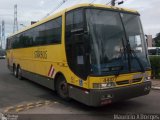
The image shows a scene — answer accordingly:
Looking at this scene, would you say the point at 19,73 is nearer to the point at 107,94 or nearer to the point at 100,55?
the point at 100,55

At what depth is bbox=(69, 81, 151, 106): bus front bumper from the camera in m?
7.58

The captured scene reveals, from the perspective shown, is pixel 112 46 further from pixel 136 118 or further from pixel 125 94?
pixel 136 118

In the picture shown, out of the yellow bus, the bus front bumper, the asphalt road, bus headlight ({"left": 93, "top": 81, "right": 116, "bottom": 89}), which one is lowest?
the asphalt road

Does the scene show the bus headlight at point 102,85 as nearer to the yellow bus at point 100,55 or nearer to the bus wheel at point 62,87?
the yellow bus at point 100,55

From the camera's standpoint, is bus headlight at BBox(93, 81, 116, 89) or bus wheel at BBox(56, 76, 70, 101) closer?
bus headlight at BBox(93, 81, 116, 89)

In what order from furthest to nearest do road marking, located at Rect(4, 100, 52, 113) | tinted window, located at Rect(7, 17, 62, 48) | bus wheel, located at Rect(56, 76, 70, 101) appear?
tinted window, located at Rect(7, 17, 62, 48) → bus wheel, located at Rect(56, 76, 70, 101) → road marking, located at Rect(4, 100, 52, 113)

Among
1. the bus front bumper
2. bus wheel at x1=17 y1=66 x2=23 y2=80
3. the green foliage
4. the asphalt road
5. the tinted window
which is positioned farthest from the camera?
bus wheel at x1=17 y1=66 x2=23 y2=80

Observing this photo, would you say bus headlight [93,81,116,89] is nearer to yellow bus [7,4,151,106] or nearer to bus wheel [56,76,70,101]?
yellow bus [7,4,151,106]

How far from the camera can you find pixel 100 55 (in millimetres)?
7711

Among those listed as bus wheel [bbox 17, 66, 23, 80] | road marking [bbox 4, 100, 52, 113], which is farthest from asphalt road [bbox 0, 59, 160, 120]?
bus wheel [bbox 17, 66, 23, 80]

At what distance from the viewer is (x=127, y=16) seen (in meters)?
8.77

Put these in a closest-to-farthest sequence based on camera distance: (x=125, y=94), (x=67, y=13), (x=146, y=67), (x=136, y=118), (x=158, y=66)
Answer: (x=136, y=118) → (x=125, y=94) → (x=146, y=67) → (x=67, y=13) → (x=158, y=66)

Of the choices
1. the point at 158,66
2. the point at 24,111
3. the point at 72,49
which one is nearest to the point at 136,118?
the point at 72,49

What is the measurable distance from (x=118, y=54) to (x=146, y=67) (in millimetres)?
1215
